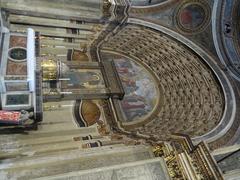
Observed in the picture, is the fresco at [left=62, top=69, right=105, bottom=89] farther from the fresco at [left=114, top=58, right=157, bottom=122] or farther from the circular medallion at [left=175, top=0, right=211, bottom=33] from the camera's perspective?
the circular medallion at [left=175, top=0, right=211, bottom=33]

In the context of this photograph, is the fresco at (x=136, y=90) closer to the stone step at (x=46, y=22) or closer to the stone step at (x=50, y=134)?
the stone step at (x=50, y=134)

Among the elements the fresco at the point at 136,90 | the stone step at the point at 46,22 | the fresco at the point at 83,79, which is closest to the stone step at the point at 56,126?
the fresco at the point at 83,79

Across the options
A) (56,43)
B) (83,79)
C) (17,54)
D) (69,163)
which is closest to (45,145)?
(17,54)

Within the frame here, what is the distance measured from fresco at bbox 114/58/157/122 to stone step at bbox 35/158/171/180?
21.8 ft

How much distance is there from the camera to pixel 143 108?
1302cm

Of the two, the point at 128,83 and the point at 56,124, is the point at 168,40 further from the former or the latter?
the point at 56,124

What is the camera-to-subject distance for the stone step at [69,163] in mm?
5113

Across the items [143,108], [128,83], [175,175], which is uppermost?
[128,83]

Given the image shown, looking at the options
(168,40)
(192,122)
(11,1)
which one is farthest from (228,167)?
(11,1)

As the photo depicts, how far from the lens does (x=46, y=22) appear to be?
1134cm

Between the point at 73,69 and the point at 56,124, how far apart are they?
3.03 m

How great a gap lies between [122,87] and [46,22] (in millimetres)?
4304

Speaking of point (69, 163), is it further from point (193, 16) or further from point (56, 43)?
point (193, 16)

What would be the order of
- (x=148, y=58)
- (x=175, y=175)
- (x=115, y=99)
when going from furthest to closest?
1. (x=148, y=58)
2. (x=115, y=99)
3. (x=175, y=175)
